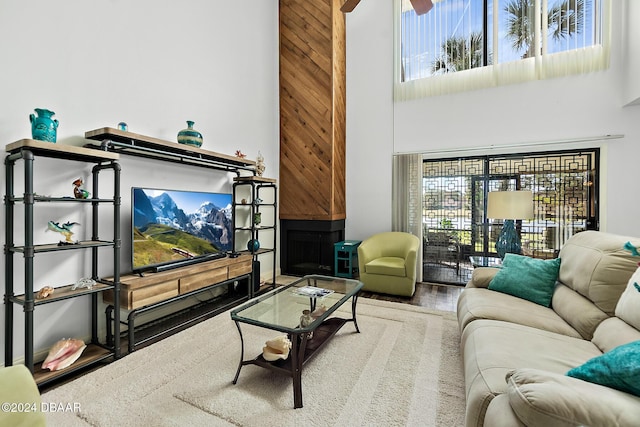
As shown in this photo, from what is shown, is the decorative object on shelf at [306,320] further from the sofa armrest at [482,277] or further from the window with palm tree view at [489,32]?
the window with palm tree view at [489,32]

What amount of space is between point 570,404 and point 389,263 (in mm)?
3030

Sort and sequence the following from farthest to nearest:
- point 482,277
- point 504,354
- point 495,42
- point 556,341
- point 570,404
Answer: point 495,42, point 482,277, point 556,341, point 504,354, point 570,404

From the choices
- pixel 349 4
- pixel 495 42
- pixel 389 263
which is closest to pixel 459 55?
pixel 495 42

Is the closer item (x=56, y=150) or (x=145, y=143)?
(x=56, y=150)

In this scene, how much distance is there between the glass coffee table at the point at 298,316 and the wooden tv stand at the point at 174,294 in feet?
2.72

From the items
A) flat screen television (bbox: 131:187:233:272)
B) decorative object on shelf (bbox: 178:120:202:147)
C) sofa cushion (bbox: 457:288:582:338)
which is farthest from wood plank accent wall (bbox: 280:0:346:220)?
sofa cushion (bbox: 457:288:582:338)

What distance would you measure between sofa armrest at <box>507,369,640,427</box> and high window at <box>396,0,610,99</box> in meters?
4.31

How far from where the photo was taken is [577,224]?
12.9ft

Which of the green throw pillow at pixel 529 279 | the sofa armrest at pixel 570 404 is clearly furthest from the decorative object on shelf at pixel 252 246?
the sofa armrest at pixel 570 404

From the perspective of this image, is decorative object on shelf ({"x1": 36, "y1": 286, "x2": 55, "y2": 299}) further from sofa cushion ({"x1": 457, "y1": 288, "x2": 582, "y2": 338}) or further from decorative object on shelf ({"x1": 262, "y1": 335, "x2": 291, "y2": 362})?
sofa cushion ({"x1": 457, "y1": 288, "x2": 582, "y2": 338})

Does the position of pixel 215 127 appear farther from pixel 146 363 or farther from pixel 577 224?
pixel 577 224

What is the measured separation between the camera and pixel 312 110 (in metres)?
4.62

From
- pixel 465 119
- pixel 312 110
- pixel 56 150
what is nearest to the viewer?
pixel 56 150

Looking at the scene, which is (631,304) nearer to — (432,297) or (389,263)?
(432,297)
